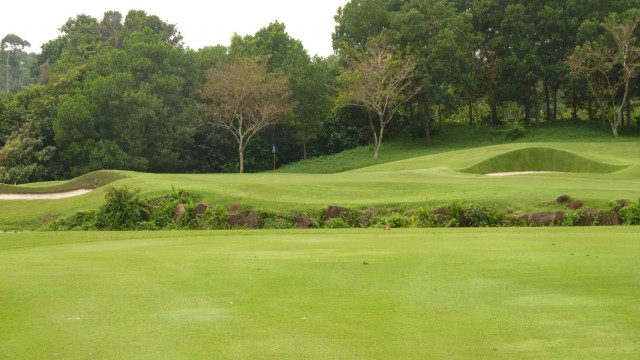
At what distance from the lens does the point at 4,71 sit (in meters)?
160

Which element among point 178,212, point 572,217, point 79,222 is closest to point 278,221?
point 178,212

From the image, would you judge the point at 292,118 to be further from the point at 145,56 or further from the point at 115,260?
the point at 115,260

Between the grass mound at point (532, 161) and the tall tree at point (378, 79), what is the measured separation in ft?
60.3

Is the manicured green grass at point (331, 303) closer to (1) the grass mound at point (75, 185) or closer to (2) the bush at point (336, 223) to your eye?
(2) the bush at point (336, 223)

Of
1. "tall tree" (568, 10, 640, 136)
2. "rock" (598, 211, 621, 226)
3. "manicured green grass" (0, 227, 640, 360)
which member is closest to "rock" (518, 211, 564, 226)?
"rock" (598, 211, 621, 226)

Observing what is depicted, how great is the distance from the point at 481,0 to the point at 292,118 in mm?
21707

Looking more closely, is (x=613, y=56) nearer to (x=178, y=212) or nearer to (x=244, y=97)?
(x=244, y=97)

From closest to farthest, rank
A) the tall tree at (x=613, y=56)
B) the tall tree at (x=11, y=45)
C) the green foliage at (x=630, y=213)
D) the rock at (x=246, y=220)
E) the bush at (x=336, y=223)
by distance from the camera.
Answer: the green foliage at (x=630, y=213) < the bush at (x=336, y=223) < the rock at (x=246, y=220) < the tall tree at (x=613, y=56) < the tall tree at (x=11, y=45)

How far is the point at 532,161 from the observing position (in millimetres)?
44250

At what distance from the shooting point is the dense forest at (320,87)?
200 feet

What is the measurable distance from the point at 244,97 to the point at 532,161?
28.8 metres

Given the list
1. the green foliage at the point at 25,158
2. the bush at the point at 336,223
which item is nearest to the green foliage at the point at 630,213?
the bush at the point at 336,223

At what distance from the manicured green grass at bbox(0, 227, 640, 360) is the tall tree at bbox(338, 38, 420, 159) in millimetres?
48628

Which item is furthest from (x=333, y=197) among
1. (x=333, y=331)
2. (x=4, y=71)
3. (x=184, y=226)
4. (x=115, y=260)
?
(x=4, y=71)
